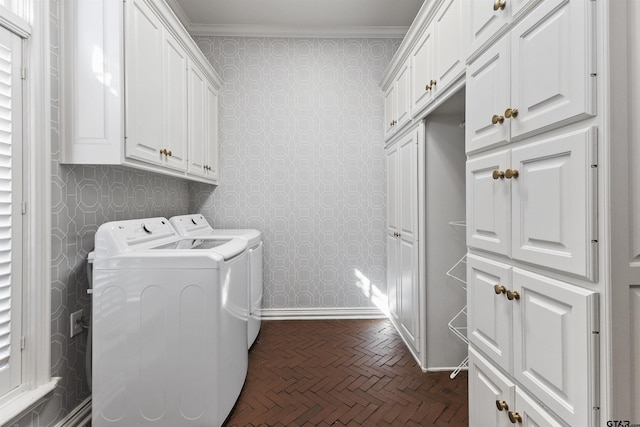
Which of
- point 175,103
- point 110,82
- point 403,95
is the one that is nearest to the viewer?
point 110,82

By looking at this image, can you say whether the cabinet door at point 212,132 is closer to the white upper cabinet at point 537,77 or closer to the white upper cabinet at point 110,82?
the white upper cabinet at point 110,82

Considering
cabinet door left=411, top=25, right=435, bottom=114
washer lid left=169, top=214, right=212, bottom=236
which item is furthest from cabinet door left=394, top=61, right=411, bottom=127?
washer lid left=169, top=214, right=212, bottom=236

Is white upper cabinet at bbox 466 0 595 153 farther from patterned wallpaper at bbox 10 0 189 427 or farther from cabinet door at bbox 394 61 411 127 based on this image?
patterned wallpaper at bbox 10 0 189 427

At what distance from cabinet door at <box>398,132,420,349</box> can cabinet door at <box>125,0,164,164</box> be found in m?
1.72

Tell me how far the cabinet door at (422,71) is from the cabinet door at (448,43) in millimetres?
77

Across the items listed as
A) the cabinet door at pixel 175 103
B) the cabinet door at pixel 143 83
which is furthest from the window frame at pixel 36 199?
the cabinet door at pixel 175 103

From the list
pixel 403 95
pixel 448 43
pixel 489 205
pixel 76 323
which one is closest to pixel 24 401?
pixel 76 323

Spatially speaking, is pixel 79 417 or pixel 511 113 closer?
pixel 511 113

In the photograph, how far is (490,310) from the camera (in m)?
1.18

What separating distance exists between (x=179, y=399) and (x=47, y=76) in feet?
5.49

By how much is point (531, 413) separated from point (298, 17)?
3233mm

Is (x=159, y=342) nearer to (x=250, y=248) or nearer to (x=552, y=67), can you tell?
(x=250, y=248)

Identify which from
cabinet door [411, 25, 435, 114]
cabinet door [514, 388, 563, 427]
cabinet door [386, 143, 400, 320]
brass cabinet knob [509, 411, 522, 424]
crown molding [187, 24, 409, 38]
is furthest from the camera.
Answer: crown molding [187, 24, 409, 38]

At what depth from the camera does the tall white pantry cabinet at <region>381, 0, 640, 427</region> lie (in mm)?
713
